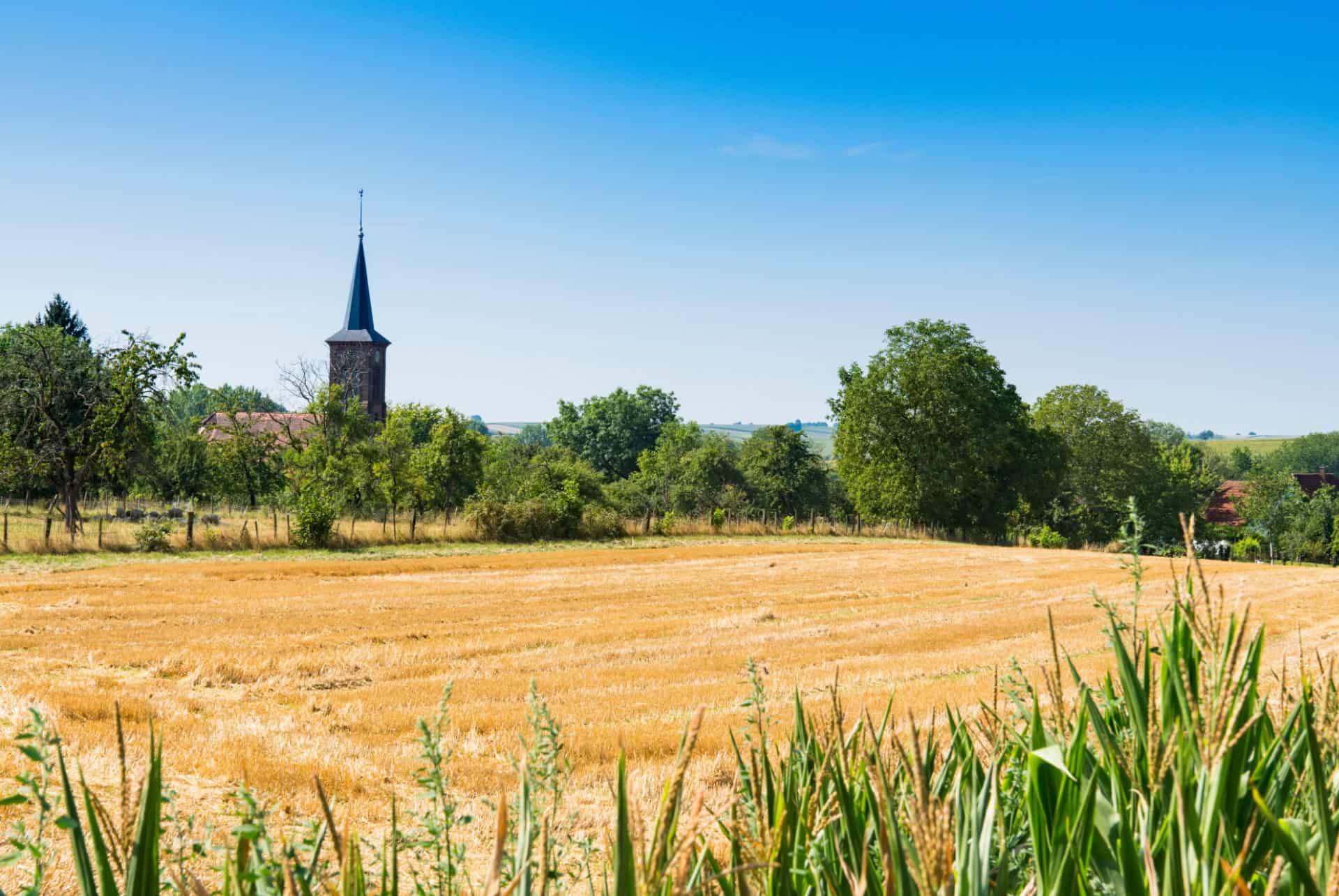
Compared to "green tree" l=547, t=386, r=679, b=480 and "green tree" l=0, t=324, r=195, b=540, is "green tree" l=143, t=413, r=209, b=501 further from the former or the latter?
"green tree" l=547, t=386, r=679, b=480

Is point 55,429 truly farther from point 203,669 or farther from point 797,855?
point 797,855

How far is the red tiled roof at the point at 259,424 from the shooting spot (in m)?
38.4

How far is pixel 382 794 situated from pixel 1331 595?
19.6 meters

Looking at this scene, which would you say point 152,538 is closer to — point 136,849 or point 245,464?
point 245,464

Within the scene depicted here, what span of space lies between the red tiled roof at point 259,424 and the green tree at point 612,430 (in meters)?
22.2

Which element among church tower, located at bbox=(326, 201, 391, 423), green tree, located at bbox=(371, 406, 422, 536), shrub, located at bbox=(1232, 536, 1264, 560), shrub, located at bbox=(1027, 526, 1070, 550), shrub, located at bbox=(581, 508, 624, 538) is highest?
church tower, located at bbox=(326, 201, 391, 423)

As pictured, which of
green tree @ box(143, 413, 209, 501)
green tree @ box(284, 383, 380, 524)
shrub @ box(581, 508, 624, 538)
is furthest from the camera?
green tree @ box(143, 413, 209, 501)

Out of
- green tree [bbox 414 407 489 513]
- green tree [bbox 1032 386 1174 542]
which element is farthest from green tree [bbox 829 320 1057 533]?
green tree [bbox 414 407 489 513]

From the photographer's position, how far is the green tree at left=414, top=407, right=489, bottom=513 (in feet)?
115

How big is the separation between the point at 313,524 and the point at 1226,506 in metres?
70.2

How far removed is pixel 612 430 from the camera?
78812 millimetres

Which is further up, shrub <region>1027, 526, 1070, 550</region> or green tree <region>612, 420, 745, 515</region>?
green tree <region>612, 420, 745, 515</region>

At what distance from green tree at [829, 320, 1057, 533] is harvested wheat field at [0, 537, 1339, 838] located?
59.1 ft

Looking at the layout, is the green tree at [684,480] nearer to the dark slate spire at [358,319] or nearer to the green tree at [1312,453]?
the dark slate spire at [358,319]
